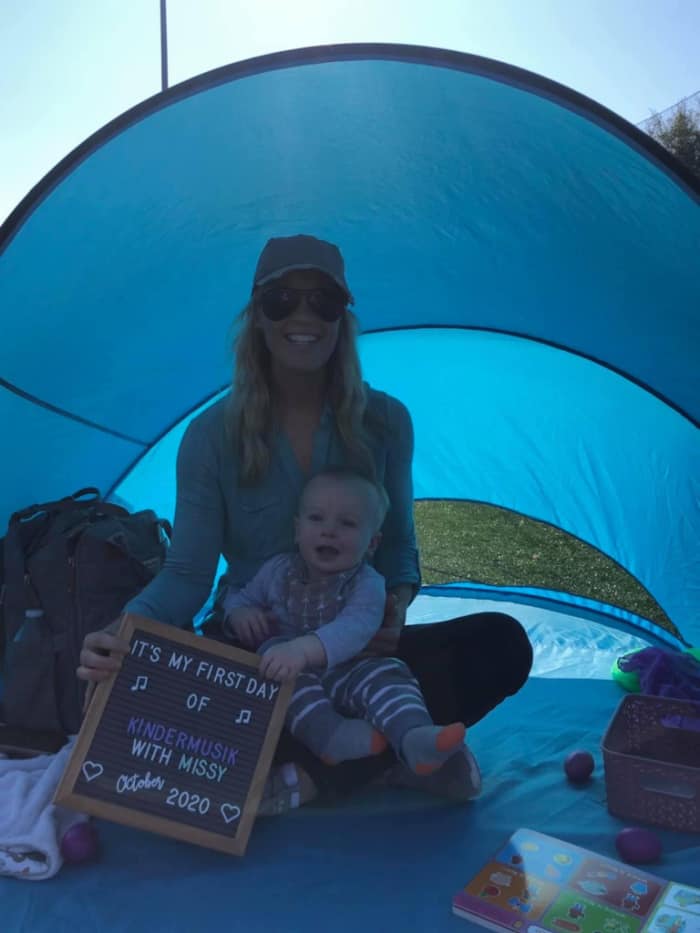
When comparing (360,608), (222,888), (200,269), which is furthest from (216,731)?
(200,269)

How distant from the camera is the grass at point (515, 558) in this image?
358 cm

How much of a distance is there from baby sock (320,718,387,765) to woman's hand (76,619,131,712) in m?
0.49

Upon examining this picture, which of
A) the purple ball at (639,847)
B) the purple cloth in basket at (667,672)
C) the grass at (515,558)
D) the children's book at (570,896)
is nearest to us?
the children's book at (570,896)

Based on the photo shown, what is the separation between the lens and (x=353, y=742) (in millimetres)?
1844

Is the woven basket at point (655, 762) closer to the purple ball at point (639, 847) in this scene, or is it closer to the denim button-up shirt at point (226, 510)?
the purple ball at point (639, 847)

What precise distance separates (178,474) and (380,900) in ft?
3.59

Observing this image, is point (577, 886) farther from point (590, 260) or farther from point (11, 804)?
point (590, 260)

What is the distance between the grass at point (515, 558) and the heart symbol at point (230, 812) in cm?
207

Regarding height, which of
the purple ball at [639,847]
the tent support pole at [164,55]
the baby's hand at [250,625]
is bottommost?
the purple ball at [639,847]

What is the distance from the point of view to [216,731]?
1767 millimetres

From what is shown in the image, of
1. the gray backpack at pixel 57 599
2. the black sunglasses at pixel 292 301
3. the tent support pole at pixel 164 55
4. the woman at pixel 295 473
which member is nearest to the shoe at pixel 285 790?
the woman at pixel 295 473

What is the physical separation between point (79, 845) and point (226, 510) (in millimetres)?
840

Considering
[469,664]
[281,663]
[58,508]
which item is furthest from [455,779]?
[58,508]

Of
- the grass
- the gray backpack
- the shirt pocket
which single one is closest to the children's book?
the shirt pocket
